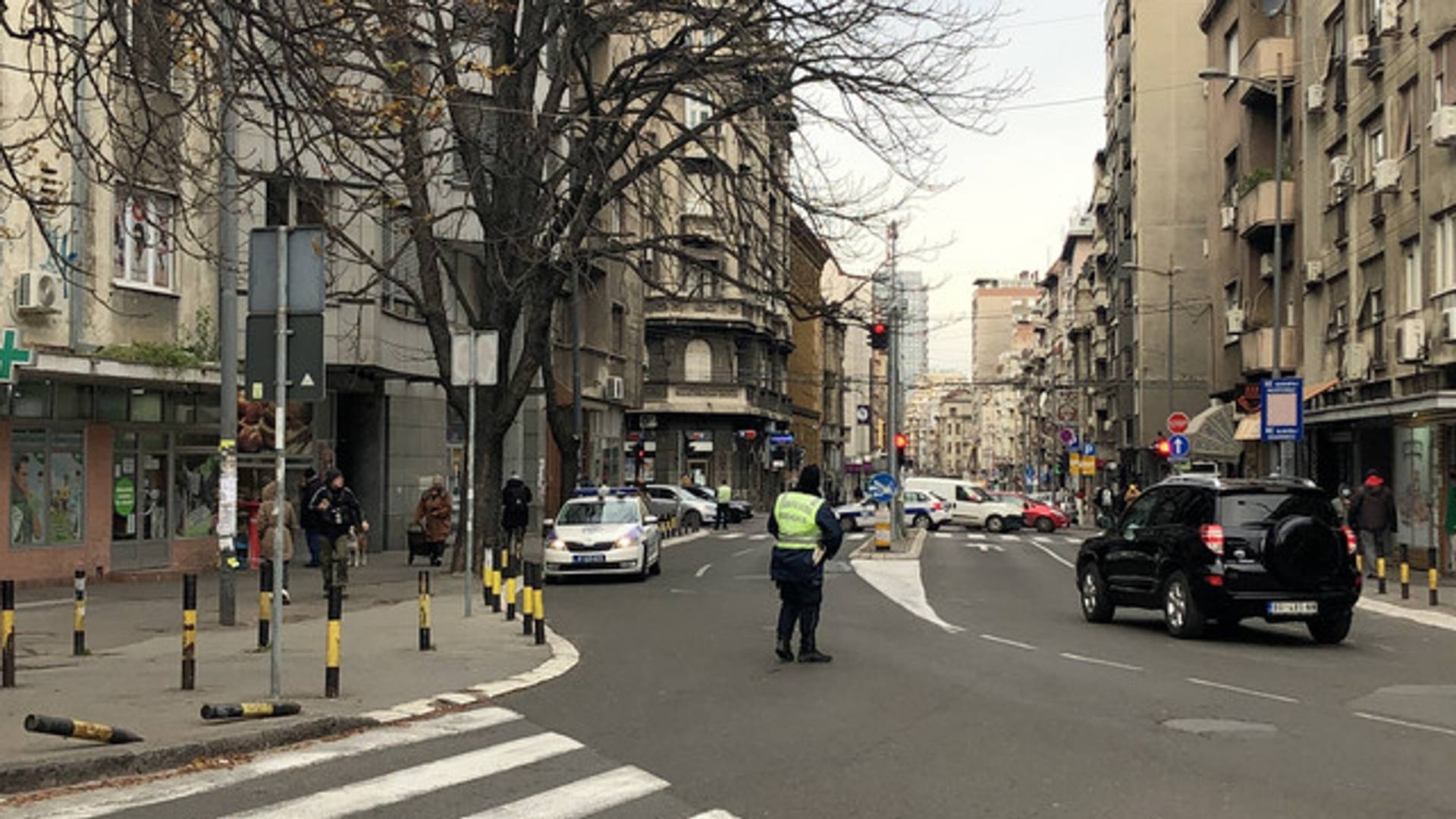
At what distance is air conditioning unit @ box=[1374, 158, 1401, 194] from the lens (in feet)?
96.0

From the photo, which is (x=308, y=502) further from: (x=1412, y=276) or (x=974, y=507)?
(x=974, y=507)

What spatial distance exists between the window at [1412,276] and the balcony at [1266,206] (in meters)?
8.97

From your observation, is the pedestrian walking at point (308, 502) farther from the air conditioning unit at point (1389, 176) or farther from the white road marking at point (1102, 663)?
the air conditioning unit at point (1389, 176)

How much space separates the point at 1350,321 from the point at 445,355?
808 inches

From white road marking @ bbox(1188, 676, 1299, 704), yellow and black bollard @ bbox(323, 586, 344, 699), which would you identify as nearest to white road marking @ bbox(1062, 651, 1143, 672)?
white road marking @ bbox(1188, 676, 1299, 704)

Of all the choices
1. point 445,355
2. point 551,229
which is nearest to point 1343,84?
point 551,229

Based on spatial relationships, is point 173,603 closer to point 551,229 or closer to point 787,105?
point 551,229

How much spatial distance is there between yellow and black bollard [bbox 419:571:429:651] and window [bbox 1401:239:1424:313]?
859 inches

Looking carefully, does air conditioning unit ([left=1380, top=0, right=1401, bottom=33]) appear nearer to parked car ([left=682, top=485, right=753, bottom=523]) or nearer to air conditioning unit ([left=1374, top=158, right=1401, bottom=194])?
air conditioning unit ([left=1374, top=158, right=1401, bottom=194])

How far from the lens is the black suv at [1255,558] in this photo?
15805mm

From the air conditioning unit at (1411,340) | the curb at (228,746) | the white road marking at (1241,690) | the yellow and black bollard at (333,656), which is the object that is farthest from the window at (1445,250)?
the yellow and black bollard at (333,656)

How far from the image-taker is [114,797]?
8008mm

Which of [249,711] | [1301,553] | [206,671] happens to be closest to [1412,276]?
[1301,553]

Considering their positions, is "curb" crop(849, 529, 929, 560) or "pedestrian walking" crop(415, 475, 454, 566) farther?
"curb" crop(849, 529, 929, 560)
